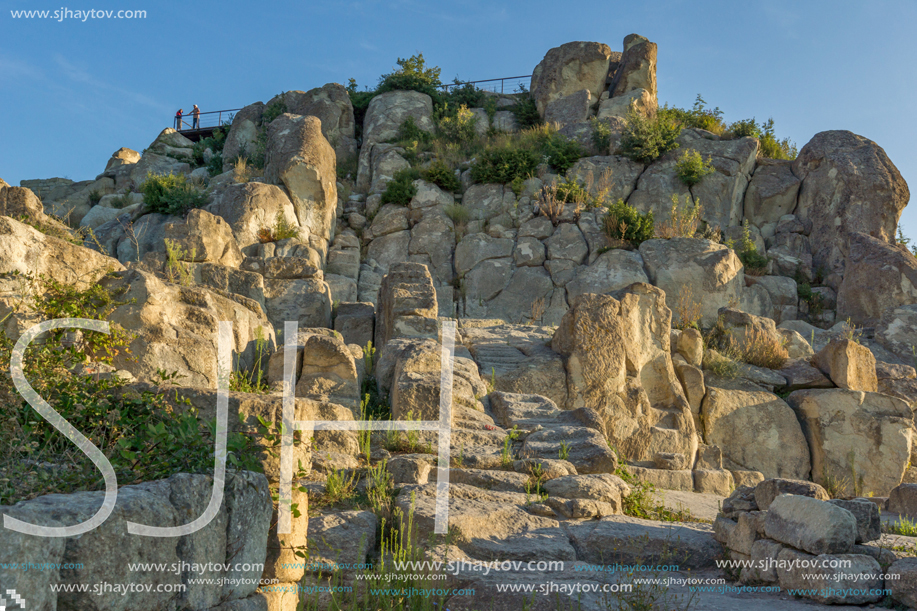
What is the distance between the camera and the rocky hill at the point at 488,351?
12.8 feet

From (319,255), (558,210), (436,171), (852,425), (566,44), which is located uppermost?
(566,44)

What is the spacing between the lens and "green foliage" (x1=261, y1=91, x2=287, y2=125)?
23391 mm

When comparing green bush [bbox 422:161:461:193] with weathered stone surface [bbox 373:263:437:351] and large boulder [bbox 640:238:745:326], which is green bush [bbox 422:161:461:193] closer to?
large boulder [bbox 640:238:745:326]

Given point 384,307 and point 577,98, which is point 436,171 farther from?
point 384,307

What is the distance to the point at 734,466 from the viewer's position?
32.4ft

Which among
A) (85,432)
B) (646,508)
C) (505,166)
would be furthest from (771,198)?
(85,432)

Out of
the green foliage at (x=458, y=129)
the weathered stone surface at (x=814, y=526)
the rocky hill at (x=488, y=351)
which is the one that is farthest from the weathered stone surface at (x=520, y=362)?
the green foliage at (x=458, y=129)

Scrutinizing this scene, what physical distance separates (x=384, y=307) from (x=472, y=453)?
15.2 feet

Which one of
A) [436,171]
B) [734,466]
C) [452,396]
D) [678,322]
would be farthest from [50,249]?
[436,171]

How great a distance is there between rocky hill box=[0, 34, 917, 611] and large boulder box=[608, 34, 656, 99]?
122 mm

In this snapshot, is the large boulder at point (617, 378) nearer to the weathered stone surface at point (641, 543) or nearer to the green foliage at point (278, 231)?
the weathered stone surface at point (641, 543)

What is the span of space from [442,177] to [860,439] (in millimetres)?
12047

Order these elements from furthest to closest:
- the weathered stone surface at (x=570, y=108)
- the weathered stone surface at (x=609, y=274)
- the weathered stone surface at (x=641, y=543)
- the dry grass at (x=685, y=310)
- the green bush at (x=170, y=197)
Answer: the weathered stone surface at (x=570, y=108) < the green bush at (x=170, y=197) < the weathered stone surface at (x=609, y=274) < the dry grass at (x=685, y=310) < the weathered stone surface at (x=641, y=543)

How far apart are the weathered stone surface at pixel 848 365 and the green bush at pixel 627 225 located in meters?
5.47
